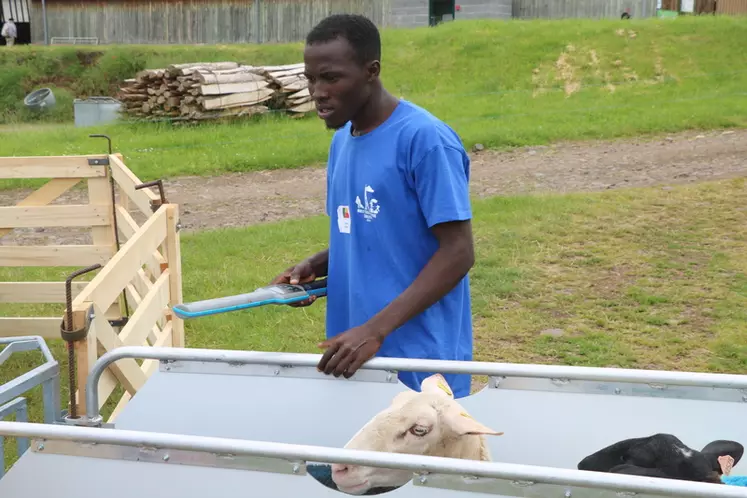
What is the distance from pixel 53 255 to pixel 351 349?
468cm

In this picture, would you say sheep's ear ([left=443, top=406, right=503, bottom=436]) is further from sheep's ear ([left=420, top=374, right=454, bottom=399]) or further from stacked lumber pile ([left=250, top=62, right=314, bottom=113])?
stacked lumber pile ([left=250, top=62, right=314, bottom=113])

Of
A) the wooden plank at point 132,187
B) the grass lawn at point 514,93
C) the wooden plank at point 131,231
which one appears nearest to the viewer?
the wooden plank at point 131,231

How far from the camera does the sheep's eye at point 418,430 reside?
2191 mm

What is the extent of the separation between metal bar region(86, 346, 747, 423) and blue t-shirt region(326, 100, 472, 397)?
19cm

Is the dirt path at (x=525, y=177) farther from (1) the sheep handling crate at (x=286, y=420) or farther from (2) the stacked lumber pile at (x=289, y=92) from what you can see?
(1) the sheep handling crate at (x=286, y=420)

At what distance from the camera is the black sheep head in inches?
86.3

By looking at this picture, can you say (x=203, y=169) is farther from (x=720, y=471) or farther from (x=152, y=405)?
(x=720, y=471)

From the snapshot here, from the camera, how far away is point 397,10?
88.0 feet

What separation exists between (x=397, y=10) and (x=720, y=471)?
2581 centimetres

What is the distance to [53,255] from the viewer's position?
646 cm

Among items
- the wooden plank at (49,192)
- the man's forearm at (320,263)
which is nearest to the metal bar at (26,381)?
the man's forearm at (320,263)

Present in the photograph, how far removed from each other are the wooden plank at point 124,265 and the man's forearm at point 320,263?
878mm

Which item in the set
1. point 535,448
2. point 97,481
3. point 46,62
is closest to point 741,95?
point 535,448

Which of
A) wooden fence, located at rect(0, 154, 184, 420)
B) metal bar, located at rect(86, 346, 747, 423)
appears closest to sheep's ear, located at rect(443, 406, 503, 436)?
metal bar, located at rect(86, 346, 747, 423)
